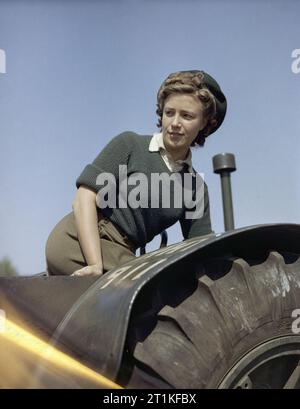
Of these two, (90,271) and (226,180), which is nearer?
(90,271)

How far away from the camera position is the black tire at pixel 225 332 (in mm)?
1486

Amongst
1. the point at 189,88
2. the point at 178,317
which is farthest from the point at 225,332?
the point at 189,88

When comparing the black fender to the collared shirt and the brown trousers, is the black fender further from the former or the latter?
the collared shirt

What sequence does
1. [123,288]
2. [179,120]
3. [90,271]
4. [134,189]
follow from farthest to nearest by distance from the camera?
1. [179,120]
2. [134,189]
3. [90,271]
4. [123,288]

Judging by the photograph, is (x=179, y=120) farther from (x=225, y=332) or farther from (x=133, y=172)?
(x=225, y=332)

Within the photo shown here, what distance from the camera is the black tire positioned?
4.88ft

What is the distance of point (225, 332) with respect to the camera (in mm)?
1577

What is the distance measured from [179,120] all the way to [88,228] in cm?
62

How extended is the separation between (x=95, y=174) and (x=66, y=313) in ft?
1.98

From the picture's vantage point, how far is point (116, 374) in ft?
4.64

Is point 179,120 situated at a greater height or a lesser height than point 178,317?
greater

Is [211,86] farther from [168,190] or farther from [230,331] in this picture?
[230,331]

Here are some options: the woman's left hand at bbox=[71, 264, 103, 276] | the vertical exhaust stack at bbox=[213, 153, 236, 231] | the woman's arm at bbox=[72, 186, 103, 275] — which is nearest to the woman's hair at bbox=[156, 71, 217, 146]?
the vertical exhaust stack at bbox=[213, 153, 236, 231]

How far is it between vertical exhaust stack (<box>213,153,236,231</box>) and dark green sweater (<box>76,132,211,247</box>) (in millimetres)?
214
